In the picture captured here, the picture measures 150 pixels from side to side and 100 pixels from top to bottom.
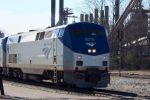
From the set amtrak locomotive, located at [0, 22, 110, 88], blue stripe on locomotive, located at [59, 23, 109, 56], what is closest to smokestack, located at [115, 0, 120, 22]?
amtrak locomotive, located at [0, 22, 110, 88]

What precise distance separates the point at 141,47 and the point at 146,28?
6.72 metres

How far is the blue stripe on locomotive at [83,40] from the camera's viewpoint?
25.5 meters

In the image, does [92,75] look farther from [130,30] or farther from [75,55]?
[130,30]

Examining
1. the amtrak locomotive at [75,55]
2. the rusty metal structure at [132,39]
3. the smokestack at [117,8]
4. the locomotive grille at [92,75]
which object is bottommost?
the locomotive grille at [92,75]

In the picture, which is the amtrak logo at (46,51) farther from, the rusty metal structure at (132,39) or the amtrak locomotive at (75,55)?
the rusty metal structure at (132,39)

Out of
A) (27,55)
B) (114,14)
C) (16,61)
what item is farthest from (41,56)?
(114,14)

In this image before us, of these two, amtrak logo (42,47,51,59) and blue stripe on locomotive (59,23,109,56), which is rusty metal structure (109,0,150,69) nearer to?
amtrak logo (42,47,51,59)

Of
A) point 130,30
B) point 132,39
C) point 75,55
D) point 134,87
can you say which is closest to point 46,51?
point 75,55

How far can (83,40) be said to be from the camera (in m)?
26.0

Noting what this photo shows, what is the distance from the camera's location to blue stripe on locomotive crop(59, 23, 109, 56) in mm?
25547

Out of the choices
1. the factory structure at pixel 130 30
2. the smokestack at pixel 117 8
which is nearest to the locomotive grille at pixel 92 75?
the factory structure at pixel 130 30

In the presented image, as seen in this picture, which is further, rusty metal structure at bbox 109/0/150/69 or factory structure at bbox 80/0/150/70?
factory structure at bbox 80/0/150/70

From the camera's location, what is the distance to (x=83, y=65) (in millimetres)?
25359

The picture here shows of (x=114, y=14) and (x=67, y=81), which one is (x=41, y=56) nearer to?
(x=67, y=81)
